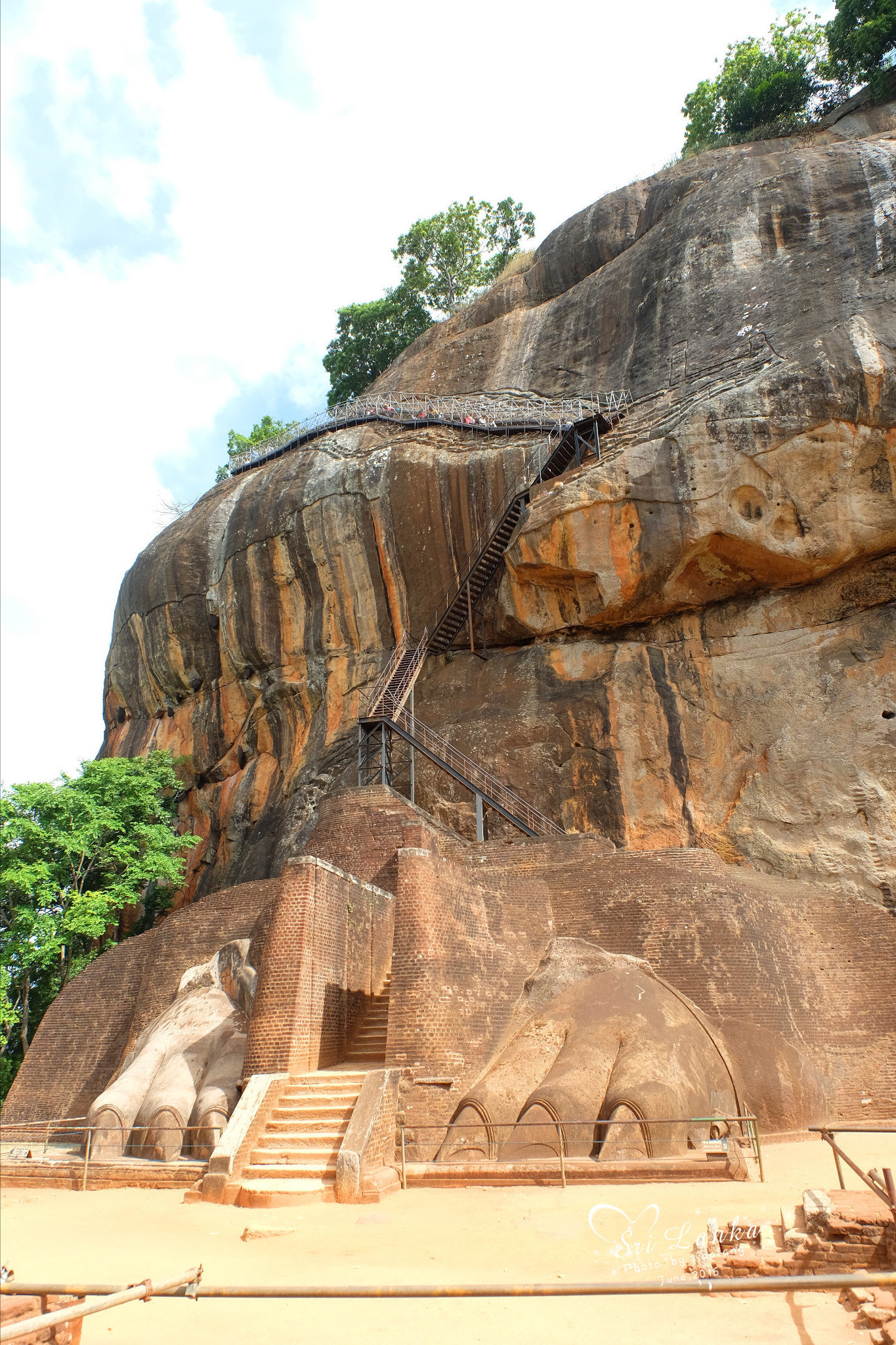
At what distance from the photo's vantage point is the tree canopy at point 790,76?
29.0 meters

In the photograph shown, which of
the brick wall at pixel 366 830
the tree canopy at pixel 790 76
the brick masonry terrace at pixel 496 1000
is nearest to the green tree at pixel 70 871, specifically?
the brick masonry terrace at pixel 496 1000

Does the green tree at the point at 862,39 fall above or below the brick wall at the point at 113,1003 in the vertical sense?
above

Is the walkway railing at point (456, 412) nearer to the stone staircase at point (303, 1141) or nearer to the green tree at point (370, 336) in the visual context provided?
the green tree at point (370, 336)

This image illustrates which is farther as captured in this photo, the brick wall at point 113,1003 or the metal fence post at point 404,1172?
the brick wall at point 113,1003

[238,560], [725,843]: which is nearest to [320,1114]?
[725,843]

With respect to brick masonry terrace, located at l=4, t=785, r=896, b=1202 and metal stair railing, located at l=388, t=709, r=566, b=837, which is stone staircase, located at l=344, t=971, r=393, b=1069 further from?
metal stair railing, located at l=388, t=709, r=566, b=837

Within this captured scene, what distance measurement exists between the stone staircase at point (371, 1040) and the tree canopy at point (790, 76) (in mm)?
29743

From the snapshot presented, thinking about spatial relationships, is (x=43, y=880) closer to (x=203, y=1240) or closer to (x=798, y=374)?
(x=203, y=1240)

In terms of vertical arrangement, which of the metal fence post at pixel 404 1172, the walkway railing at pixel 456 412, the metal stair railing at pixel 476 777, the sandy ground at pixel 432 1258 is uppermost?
the walkway railing at pixel 456 412

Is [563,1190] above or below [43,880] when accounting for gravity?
below

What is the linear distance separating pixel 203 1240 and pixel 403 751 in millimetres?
15272

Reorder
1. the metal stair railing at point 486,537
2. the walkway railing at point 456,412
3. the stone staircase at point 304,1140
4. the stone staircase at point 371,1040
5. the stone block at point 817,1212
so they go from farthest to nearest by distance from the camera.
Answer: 1. the walkway railing at point 456,412
2. the metal stair railing at point 486,537
3. the stone staircase at point 371,1040
4. the stone staircase at point 304,1140
5. the stone block at point 817,1212

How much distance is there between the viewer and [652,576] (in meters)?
20.7

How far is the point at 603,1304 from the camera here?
542cm
